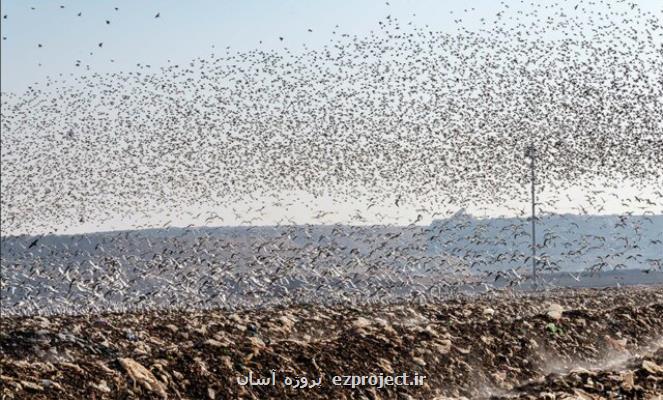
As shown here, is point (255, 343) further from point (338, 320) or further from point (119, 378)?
point (338, 320)

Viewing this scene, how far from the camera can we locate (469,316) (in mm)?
23781

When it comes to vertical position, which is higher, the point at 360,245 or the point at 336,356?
the point at 336,356

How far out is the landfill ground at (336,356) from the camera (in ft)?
45.0

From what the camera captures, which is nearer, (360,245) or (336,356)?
(336,356)

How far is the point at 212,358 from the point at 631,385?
530 cm

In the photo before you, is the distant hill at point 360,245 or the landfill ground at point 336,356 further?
the distant hill at point 360,245

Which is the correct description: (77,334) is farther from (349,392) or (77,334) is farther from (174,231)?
(174,231)

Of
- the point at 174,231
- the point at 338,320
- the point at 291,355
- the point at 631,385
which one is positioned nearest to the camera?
the point at 631,385

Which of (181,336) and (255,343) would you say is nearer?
(255,343)

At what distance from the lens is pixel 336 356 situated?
15.9 metres

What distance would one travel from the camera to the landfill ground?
13727mm

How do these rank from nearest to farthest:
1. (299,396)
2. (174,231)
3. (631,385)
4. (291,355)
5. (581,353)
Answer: (631,385), (299,396), (291,355), (581,353), (174,231)

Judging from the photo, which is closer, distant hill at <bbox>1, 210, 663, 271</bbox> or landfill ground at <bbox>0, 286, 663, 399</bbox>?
landfill ground at <bbox>0, 286, 663, 399</bbox>

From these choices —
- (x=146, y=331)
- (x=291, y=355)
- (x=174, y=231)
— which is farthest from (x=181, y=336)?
(x=174, y=231)
